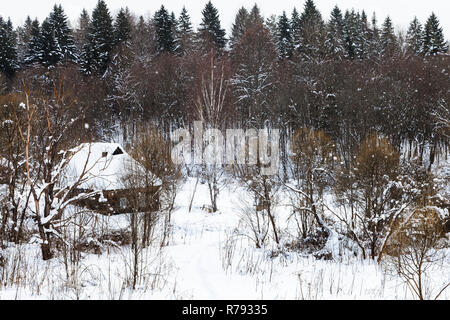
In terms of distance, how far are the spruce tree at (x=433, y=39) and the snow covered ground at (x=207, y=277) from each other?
3779cm

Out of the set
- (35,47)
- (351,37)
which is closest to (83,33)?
(35,47)

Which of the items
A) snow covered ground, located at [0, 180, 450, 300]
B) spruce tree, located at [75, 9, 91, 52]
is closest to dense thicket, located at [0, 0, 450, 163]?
spruce tree, located at [75, 9, 91, 52]

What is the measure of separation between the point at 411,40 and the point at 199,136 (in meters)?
37.7

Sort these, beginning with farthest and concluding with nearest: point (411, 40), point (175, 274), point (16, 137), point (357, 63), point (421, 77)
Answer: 1. point (411, 40)
2. point (357, 63)
3. point (421, 77)
4. point (16, 137)
5. point (175, 274)

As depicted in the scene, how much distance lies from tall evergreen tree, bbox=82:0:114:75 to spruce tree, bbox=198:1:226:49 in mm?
12724

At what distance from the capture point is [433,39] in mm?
39094

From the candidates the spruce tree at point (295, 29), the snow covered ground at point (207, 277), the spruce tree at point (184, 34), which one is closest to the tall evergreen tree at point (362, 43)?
the spruce tree at point (295, 29)

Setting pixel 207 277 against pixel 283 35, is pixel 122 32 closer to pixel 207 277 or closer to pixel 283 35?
pixel 283 35

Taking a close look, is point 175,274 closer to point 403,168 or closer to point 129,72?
point 403,168

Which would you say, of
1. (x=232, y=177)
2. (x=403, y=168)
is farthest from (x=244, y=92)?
(x=403, y=168)

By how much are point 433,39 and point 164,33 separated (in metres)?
36.7

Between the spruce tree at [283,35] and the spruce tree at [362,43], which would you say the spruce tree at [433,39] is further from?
the spruce tree at [283,35]

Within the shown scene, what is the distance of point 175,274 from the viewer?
900 centimetres
